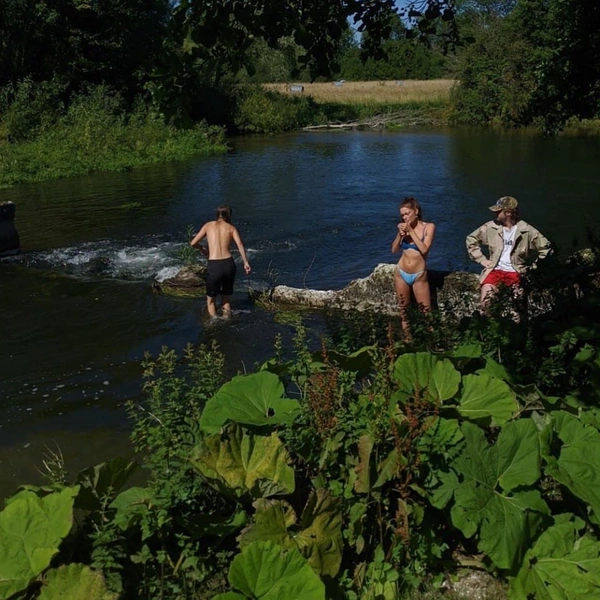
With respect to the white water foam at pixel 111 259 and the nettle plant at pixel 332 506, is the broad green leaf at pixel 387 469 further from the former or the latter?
the white water foam at pixel 111 259

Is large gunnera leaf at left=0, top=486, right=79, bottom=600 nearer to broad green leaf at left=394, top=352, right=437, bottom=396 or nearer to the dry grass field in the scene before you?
broad green leaf at left=394, top=352, right=437, bottom=396

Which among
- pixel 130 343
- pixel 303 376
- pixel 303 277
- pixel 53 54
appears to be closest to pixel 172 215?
pixel 303 277

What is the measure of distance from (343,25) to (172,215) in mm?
14478

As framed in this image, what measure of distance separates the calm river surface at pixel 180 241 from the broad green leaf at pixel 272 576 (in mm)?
3539

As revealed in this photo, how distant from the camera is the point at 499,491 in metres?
3.42

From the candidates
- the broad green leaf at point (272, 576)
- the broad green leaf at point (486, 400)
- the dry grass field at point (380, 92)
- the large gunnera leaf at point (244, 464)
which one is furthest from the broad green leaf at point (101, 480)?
the dry grass field at point (380, 92)

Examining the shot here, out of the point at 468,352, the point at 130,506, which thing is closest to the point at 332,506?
the point at 130,506

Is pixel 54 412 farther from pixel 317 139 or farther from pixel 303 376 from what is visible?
pixel 317 139

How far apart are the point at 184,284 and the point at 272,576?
915 cm

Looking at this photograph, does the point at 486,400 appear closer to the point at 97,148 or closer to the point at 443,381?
the point at 443,381

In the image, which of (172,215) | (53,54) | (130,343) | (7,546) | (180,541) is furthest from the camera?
(53,54)

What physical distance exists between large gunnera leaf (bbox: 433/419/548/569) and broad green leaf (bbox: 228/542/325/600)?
795 millimetres

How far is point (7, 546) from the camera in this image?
3.01m

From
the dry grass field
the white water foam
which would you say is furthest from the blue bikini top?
the dry grass field
